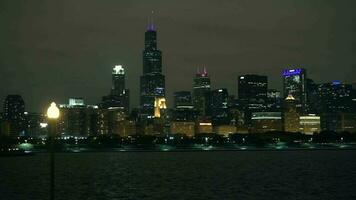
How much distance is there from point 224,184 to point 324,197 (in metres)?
18.9

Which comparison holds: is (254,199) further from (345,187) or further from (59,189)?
(59,189)

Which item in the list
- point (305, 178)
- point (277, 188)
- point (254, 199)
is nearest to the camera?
point (254, 199)

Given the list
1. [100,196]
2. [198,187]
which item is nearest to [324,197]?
[198,187]

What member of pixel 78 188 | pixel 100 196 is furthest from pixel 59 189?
pixel 100 196

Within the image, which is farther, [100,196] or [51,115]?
[100,196]

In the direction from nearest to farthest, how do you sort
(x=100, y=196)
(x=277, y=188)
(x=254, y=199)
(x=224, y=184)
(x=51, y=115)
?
(x=51, y=115) < (x=254, y=199) < (x=100, y=196) < (x=277, y=188) < (x=224, y=184)

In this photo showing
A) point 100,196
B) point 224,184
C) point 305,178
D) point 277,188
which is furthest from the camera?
point 305,178

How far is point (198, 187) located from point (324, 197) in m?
17.5

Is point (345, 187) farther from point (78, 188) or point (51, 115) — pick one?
point (51, 115)

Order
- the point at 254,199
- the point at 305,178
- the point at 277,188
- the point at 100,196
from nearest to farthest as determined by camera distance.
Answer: the point at 254,199 → the point at 100,196 → the point at 277,188 → the point at 305,178

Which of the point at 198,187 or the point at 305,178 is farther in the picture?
the point at 305,178

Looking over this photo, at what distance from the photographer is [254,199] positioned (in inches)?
2434

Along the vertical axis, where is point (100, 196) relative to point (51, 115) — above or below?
below

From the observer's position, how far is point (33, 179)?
92.8 metres
